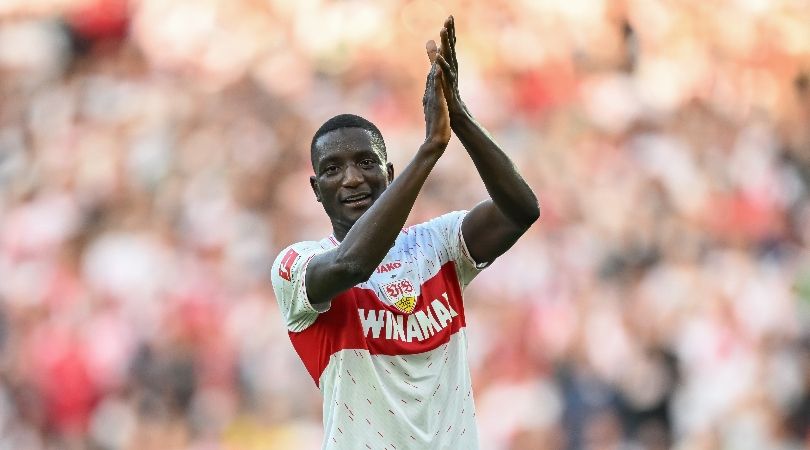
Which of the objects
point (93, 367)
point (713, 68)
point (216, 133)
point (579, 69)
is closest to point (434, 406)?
point (93, 367)

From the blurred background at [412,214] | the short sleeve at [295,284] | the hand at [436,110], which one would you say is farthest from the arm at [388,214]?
the blurred background at [412,214]

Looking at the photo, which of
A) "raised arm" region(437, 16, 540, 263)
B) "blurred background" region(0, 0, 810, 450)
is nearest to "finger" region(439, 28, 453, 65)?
"raised arm" region(437, 16, 540, 263)

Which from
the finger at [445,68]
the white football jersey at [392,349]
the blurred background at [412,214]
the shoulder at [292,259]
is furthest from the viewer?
the blurred background at [412,214]

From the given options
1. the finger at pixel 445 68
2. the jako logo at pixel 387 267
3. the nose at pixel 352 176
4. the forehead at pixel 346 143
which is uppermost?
the forehead at pixel 346 143

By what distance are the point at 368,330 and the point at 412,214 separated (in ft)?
13.4

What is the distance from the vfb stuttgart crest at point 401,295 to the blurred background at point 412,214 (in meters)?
3.65

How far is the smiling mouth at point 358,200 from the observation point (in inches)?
133

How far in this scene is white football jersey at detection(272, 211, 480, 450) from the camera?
3.23m

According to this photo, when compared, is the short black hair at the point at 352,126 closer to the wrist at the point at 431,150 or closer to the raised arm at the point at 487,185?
the raised arm at the point at 487,185

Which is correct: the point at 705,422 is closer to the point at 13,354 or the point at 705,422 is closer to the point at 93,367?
the point at 93,367

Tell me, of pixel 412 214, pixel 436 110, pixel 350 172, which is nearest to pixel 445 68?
pixel 436 110

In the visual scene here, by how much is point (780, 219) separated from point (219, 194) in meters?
3.90

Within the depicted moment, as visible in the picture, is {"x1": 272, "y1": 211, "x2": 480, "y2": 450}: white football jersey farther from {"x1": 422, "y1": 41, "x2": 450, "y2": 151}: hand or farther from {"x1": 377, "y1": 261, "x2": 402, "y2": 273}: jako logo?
{"x1": 422, "y1": 41, "x2": 450, "y2": 151}: hand

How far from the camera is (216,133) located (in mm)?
7527
